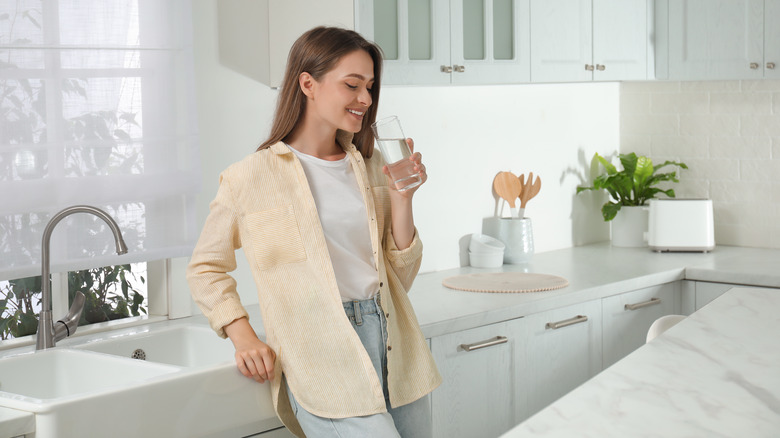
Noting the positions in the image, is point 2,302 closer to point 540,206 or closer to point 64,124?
point 64,124

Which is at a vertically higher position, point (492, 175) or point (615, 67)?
point (615, 67)

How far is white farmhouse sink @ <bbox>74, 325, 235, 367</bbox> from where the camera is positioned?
2137mm

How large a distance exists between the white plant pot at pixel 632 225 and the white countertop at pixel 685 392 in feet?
7.10

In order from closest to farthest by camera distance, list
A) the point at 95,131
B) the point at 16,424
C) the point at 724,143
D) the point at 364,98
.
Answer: the point at 16,424 < the point at 364,98 < the point at 95,131 < the point at 724,143

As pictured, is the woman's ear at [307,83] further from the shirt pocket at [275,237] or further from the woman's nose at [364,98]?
the shirt pocket at [275,237]

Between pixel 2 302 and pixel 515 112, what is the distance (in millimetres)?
2053

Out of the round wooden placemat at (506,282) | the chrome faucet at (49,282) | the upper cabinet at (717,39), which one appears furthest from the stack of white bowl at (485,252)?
the chrome faucet at (49,282)

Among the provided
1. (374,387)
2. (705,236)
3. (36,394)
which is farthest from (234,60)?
(705,236)

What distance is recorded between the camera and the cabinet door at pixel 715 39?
336 cm

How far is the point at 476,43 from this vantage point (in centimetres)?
282

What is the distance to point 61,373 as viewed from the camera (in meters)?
2.01

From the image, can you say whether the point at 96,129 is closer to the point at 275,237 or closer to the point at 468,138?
the point at 275,237

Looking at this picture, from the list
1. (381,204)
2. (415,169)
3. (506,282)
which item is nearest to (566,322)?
(506,282)

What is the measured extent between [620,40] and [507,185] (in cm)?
72
